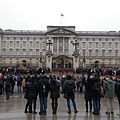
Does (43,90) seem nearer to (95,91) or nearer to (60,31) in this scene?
(95,91)

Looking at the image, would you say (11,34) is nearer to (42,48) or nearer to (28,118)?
(42,48)

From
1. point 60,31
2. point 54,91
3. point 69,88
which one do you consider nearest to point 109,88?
point 69,88

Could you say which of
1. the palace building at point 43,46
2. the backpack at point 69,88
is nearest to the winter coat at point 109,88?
the backpack at point 69,88

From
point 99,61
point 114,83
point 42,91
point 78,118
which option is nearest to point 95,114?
point 78,118

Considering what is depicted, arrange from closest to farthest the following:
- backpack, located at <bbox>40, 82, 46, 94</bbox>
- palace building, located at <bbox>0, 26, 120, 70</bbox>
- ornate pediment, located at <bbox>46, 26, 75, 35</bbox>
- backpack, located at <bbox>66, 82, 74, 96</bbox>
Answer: backpack, located at <bbox>40, 82, 46, 94</bbox> → backpack, located at <bbox>66, 82, 74, 96</bbox> → ornate pediment, located at <bbox>46, 26, 75, 35</bbox> → palace building, located at <bbox>0, 26, 120, 70</bbox>

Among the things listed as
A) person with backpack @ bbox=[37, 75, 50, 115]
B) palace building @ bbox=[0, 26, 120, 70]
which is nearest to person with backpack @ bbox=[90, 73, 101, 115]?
person with backpack @ bbox=[37, 75, 50, 115]

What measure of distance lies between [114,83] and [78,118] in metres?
2.92

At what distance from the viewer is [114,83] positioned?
1128cm

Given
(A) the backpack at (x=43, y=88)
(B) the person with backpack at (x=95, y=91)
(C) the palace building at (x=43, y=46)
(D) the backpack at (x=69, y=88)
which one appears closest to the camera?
(A) the backpack at (x=43, y=88)

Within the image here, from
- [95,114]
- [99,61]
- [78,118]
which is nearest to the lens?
[78,118]

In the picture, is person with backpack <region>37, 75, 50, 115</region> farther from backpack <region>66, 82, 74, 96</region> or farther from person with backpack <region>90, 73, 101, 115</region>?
person with backpack <region>90, 73, 101, 115</region>

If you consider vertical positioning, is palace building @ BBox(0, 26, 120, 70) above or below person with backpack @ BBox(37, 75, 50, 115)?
above

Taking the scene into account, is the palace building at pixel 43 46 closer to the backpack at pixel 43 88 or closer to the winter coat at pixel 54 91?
the winter coat at pixel 54 91

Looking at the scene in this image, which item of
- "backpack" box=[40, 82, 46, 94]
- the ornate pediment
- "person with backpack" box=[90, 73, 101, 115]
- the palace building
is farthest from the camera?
the palace building
